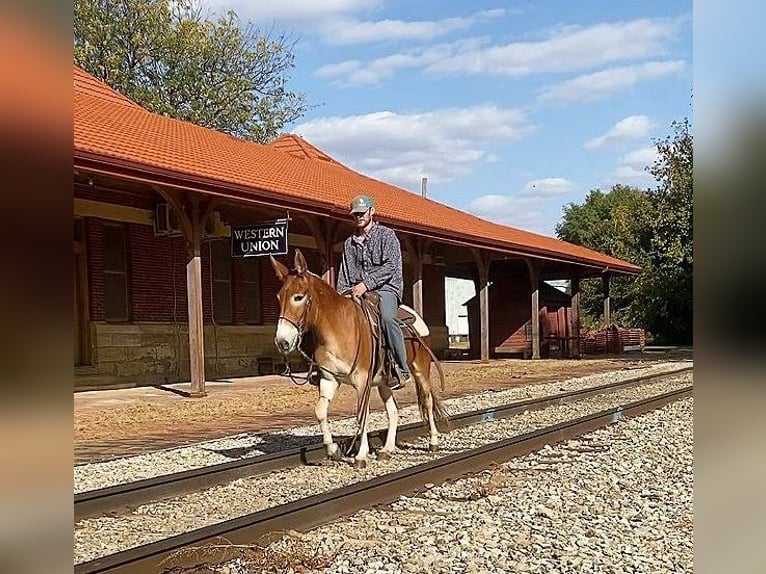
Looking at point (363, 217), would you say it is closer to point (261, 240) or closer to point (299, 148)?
point (261, 240)

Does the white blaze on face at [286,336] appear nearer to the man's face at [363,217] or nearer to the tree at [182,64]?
the man's face at [363,217]

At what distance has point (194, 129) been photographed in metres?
20.3

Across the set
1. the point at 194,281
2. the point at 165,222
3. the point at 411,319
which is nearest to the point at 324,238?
the point at 165,222

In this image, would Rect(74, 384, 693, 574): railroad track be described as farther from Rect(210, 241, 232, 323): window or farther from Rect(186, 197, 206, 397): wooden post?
Rect(210, 241, 232, 323): window

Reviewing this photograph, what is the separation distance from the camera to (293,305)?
20.2 ft

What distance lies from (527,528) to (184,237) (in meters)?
9.91

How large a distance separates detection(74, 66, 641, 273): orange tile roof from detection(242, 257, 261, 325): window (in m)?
2.32

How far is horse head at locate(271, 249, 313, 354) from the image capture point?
605 centimetres

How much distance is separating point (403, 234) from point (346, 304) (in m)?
12.4

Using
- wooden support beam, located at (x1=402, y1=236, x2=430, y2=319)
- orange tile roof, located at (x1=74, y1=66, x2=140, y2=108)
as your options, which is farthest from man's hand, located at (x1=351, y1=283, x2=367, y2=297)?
orange tile roof, located at (x1=74, y1=66, x2=140, y2=108)

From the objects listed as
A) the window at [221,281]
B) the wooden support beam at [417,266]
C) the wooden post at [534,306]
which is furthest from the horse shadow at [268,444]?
the wooden post at [534,306]

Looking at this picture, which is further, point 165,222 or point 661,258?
point 661,258

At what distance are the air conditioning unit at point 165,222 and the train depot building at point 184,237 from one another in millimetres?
27
